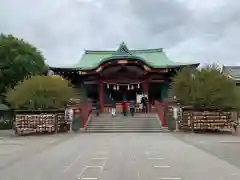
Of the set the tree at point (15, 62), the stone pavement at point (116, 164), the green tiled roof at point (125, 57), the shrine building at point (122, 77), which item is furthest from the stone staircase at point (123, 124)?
the tree at point (15, 62)

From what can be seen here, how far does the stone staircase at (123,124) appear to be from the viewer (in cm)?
2825

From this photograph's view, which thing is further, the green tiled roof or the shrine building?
the green tiled roof

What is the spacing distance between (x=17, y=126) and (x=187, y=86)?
11.1 m

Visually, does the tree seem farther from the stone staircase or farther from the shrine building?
the stone staircase

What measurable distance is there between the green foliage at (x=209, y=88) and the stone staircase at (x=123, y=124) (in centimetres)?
330

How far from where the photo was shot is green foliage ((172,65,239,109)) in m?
26.2

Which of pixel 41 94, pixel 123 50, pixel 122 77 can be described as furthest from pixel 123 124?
pixel 123 50

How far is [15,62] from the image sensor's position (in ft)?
138

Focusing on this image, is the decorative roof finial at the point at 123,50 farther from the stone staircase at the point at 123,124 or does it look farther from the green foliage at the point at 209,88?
the green foliage at the point at 209,88

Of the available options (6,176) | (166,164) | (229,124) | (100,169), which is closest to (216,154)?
(166,164)

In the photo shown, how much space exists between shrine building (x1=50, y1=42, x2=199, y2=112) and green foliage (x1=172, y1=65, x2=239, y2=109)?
32.1 ft

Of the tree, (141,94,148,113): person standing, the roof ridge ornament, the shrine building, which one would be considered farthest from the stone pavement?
the tree

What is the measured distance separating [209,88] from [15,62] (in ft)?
74.8

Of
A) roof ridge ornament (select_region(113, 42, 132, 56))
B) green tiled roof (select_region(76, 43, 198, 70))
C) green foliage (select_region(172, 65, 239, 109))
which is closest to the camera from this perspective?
green foliage (select_region(172, 65, 239, 109))
